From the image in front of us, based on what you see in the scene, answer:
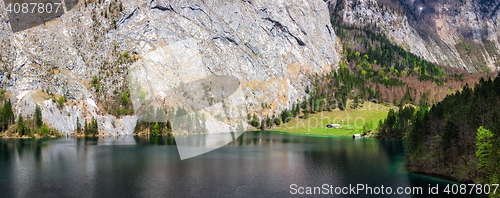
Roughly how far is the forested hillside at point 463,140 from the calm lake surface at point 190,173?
12.8 ft

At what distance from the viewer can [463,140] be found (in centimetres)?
6575

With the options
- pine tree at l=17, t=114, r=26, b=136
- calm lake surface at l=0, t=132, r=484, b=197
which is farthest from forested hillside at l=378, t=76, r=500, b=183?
pine tree at l=17, t=114, r=26, b=136

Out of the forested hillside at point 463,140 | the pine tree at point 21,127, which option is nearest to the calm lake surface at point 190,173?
the forested hillside at point 463,140

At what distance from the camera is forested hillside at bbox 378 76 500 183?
56.7 metres

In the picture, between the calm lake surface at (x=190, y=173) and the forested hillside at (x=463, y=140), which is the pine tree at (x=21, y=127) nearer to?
the calm lake surface at (x=190, y=173)

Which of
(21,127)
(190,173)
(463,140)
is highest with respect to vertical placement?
(21,127)

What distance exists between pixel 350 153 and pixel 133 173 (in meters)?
52.9

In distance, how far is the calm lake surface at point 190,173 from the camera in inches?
2292

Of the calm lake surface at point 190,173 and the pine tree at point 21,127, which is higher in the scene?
the pine tree at point 21,127

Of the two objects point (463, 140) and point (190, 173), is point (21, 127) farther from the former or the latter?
point (463, 140)

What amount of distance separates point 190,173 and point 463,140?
144 feet

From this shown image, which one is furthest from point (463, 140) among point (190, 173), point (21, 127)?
point (21, 127)

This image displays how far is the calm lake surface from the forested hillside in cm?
390

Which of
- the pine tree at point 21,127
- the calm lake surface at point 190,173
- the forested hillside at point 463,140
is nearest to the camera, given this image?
the forested hillside at point 463,140
